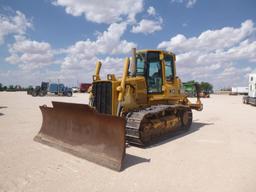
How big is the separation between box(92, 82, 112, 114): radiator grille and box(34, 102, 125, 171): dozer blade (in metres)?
0.97

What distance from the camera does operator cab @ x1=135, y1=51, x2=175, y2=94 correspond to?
300 inches

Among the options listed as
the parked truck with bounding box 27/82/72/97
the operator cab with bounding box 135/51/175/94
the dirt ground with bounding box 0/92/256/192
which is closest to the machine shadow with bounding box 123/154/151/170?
the dirt ground with bounding box 0/92/256/192

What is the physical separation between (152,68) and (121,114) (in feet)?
7.11

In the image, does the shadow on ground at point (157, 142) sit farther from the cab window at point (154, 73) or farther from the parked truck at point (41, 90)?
the parked truck at point (41, 90)

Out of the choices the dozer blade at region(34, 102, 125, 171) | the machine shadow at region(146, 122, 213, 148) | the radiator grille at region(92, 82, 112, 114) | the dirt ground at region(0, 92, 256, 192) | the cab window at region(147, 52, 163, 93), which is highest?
the cab window at region(147, 52, 163, 93)

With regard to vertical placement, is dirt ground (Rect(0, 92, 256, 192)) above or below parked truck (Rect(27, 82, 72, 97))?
below

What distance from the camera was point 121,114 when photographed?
21.4ft

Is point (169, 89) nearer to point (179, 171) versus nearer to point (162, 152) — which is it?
point (162, 152)

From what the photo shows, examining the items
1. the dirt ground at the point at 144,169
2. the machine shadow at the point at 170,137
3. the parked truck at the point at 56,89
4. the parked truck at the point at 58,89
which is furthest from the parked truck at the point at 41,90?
the machine shadow at the point at 170,137

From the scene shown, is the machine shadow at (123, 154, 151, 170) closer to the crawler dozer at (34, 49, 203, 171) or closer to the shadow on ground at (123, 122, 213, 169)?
the shadow on ground at (123, 122, 213, 169)

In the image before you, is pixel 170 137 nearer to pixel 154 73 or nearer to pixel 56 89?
pixel 154 73

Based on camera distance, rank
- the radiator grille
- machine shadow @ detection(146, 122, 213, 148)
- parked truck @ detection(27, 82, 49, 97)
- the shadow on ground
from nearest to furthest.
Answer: the shadow on ground
the radiator grille
machine shadow @ detection(146, 122, 213, 148)
parked truck @ detection(27, 82, 49, 97)

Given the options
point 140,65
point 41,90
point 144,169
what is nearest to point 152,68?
point 140,65

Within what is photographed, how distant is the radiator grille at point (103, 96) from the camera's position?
654cm
